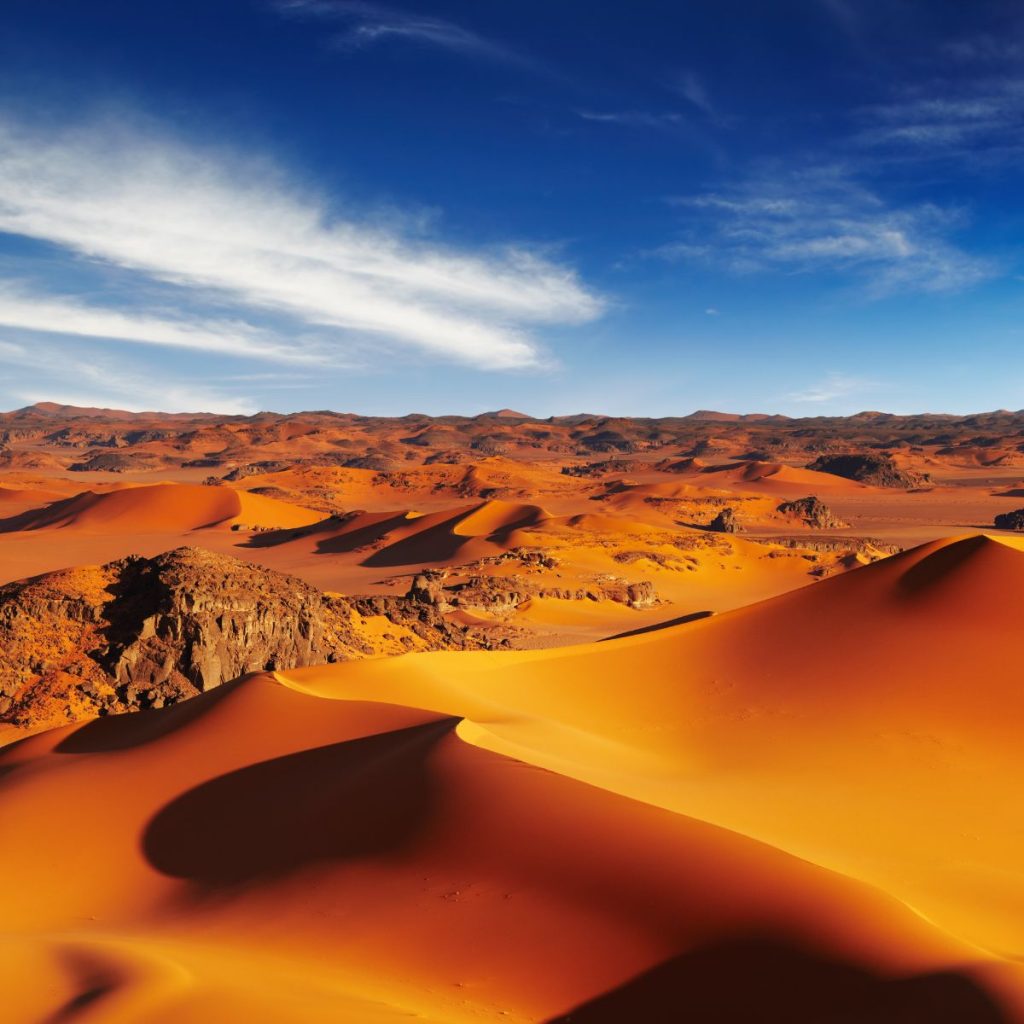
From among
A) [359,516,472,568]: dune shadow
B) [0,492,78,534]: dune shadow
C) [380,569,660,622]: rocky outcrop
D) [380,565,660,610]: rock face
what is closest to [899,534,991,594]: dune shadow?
[380,565,660,610]: rock face

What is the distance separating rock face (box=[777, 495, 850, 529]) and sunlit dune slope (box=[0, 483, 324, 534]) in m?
33.3

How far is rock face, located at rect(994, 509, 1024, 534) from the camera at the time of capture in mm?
48656

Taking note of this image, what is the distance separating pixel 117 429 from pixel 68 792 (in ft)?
609

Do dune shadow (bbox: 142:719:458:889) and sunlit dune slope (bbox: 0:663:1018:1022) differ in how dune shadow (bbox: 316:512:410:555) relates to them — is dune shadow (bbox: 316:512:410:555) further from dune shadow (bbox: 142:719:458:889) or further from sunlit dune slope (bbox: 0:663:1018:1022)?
sunlit dune slope (bbox: 0:663:1018:1022)

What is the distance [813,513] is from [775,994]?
56.6 m

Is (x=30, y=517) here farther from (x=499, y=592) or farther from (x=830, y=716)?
(x=830, y=716)

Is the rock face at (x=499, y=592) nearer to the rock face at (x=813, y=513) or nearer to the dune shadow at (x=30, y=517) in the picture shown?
the rock face at (x=813, y=513)

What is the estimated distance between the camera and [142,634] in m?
15.7

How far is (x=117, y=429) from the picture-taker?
583 feet

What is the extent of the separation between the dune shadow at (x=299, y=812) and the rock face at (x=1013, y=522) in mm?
48793

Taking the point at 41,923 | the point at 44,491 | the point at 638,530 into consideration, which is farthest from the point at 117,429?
the point at 41,923

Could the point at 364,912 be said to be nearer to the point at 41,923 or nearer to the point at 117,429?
the point at 41,923

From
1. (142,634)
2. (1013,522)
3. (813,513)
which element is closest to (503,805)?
(142,634)

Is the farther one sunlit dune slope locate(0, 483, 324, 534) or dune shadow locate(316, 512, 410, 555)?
sunlit dune slope locate(0, 483, 324, 534)
